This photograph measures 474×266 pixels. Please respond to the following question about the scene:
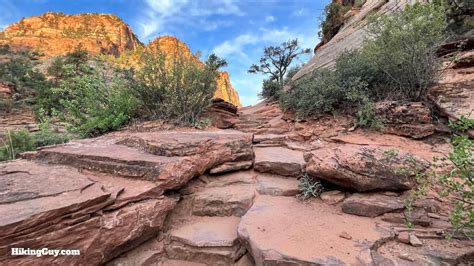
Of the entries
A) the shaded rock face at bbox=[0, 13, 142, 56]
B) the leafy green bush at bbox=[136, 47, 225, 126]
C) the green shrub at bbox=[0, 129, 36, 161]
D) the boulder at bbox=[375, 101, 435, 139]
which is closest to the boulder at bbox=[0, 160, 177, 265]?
the leafy green bush at bbox=[136, 47, 225, 126]

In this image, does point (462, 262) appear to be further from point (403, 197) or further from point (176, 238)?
point (176, 238)

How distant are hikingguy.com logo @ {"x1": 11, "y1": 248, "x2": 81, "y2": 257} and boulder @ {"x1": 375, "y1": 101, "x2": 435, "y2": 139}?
4.98 m

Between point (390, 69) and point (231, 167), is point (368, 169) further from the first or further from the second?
point (390, 69)

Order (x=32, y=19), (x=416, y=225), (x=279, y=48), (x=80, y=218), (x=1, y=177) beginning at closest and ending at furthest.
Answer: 1. (x=80, y=218)
2. (x=416, y=225)
3. (x=1, y=177)
4. (x=279, y=48)
5. (x=32, y=19)

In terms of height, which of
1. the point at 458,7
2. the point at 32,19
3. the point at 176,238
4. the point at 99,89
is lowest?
the point at 176,238

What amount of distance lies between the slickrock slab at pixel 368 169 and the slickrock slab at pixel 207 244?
1.33 metres

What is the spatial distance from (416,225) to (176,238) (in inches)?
99.2

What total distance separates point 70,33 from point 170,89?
161 feet

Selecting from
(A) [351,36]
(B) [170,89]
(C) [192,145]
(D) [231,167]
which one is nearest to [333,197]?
(D) [231,167]

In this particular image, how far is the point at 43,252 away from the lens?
2076mm

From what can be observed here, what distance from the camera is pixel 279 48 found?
1920cm

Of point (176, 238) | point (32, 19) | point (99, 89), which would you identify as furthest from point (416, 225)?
point (32, 19)

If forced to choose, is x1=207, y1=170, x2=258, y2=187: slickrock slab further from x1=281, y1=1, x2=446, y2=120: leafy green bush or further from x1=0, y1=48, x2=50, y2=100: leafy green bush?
x1=0, y1=48, x2=50, y2=100: leafy green bush

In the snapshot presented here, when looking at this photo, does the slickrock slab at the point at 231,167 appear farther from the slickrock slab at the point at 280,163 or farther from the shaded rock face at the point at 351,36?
the shaded rock face at the point at 351,36
